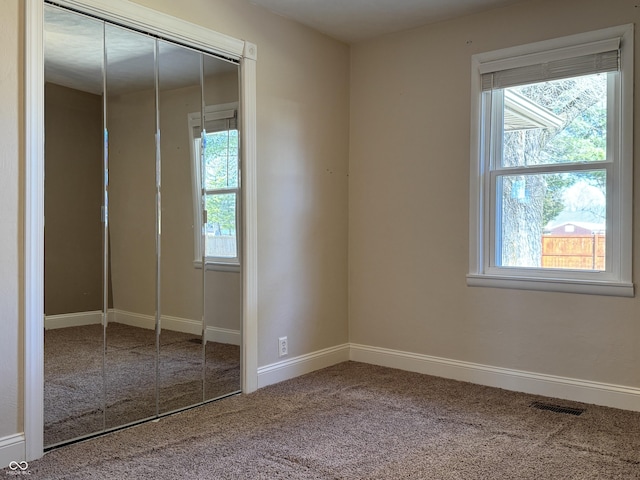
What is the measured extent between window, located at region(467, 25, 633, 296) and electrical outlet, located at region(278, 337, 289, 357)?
1245 mm

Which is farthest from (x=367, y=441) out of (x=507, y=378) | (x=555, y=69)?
(x=555, y=69)

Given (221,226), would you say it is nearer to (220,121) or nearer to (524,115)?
(220,121)

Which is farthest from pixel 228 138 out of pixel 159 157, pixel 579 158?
pixel 579 158

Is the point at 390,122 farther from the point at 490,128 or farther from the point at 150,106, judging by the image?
the point at 150,106

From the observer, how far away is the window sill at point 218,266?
3.17 metres

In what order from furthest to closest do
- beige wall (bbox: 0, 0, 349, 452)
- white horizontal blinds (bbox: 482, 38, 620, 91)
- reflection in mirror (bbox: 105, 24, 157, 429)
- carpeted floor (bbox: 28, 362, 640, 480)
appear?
beige wall (bbox: 0, 0, 349, 452) < white horizontal blinds (bbox: 482, 38, 620, 91) < reflection in mirror (bbox: 105, 24, 157, 429) < carpeted floor (bbox: 28, 362, 640, 480)

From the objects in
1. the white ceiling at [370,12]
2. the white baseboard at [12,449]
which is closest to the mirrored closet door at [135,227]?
the white baseboard at [12,449]

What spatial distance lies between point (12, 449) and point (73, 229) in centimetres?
95

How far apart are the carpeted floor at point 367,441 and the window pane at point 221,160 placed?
1253mm

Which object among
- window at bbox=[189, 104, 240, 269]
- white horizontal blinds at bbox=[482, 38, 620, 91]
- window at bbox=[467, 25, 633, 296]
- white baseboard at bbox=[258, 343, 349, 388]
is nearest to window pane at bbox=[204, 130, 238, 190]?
window at bbox=[189, 104, 240, 269]

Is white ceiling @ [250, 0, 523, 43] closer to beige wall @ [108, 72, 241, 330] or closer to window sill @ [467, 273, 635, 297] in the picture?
beige wall @ [108, 72, 241, 330]

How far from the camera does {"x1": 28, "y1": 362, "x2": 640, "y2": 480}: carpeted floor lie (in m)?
2.30

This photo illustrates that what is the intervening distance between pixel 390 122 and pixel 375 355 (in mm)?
1652

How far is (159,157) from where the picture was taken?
2971 mm
